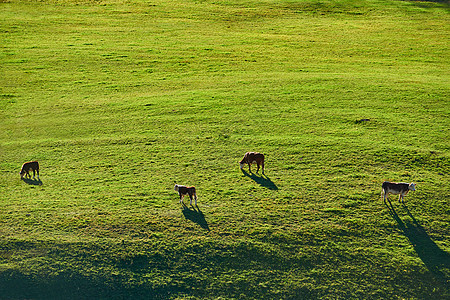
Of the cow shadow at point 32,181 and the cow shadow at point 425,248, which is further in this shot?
the cow shadow at point 32,181

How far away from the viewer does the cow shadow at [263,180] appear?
23.4 metres

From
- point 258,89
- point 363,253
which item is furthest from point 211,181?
point 258,89

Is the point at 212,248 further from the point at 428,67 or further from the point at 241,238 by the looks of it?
the point at 428,67

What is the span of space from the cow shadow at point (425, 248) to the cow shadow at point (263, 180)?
6.62 metres

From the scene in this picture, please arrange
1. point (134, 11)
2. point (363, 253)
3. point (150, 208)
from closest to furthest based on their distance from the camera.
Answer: point (363, 253), point (150, 208), point (134, 11)

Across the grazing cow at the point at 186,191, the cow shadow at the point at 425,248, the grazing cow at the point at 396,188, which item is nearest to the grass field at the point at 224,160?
the cow shadow at the point at 425,248

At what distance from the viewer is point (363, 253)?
18.7 meters

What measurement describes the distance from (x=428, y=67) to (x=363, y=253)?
3253 cm

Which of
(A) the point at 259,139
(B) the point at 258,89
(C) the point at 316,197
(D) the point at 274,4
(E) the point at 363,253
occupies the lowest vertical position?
(E) the point at 363,253

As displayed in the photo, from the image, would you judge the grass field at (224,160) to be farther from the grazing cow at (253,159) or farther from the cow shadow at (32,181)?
the grazing cow at (253,159)

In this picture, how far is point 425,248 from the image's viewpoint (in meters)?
18.7

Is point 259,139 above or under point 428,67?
under

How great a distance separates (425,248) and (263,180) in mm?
9396

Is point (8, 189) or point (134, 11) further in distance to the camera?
point (134, 11)
